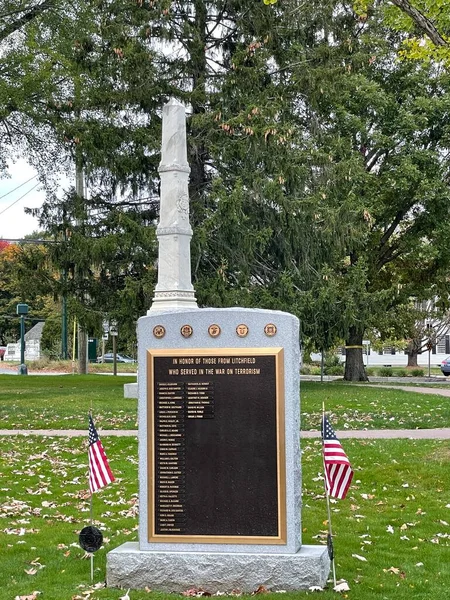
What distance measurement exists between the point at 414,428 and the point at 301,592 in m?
11.9

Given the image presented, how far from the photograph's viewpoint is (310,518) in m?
10.0

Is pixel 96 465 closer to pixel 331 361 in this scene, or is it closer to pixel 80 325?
pixel 80 325

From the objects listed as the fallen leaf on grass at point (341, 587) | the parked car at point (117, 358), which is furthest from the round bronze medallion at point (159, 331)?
the parked car at point (117, 358)

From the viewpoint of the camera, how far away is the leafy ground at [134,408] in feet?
62.5

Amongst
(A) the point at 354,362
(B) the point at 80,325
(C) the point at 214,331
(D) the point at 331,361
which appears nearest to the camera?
(C) the point at 214,331

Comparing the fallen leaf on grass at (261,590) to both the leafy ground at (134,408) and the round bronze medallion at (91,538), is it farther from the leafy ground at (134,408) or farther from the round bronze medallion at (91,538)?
the leafy ground at (134,408)

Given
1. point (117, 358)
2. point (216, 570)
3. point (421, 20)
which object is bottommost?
point (216, 570)

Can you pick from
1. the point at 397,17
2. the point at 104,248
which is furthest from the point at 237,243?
the point at 397,17

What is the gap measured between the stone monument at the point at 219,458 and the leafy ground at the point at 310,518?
1.03 feet

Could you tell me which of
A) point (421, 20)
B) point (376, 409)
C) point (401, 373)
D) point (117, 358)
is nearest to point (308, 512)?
point (421, 20)

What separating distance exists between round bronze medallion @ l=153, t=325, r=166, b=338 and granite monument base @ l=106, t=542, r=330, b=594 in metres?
1.85

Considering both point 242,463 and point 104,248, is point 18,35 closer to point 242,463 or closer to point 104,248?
point 104,248

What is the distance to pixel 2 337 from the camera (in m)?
90.9

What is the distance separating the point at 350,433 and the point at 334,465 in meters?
9.84
